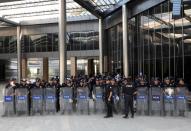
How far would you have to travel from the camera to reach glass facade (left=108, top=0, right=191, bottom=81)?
22.9 m

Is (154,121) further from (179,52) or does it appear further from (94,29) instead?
(94,29)

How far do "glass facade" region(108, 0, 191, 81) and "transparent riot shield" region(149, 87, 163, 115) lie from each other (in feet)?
24.2

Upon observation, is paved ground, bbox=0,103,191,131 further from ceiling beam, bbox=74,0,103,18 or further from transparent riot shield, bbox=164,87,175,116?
ceiling beam, bbox=74,0,103,18

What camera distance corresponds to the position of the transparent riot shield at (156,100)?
50.6 feet

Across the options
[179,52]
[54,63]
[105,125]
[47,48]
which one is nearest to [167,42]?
[179,52]

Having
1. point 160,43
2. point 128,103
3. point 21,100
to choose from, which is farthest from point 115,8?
point 128,103

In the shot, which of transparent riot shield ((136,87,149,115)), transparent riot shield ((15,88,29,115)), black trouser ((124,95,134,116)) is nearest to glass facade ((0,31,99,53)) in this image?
transparent riot shield ((15,88,29,115))

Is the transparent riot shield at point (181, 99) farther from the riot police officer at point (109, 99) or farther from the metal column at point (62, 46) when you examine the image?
the metal column at point (62, 46)

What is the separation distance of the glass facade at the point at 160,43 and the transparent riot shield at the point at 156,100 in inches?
290

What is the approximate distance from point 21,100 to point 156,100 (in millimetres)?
5755

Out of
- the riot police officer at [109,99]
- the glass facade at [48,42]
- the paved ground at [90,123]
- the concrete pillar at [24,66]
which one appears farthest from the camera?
the concrete pillar at [24,66]

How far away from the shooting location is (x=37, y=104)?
16.4 meters

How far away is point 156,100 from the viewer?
15.5 metres

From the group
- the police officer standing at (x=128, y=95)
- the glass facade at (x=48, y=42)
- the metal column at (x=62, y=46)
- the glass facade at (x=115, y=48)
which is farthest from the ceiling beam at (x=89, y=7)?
the police officer standing at (x=128, y=95)
